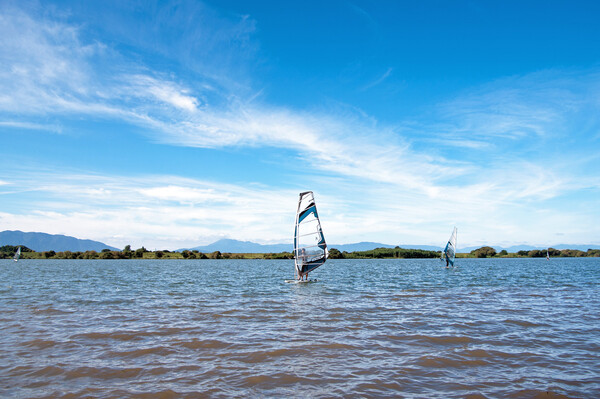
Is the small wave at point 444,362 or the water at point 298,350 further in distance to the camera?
the small wave at point 444,362

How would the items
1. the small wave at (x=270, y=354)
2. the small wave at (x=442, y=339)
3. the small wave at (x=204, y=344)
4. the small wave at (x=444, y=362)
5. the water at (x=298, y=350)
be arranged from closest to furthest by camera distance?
the water at (x=298, y=350) < the small wave at (x=444, y=362) < the small wave at (x=270, y=354) < the small wave at (x=204, y=344) < the small wave at (x=442, y=339)

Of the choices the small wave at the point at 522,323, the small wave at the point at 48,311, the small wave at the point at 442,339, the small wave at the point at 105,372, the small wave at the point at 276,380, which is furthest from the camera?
the small wave at the point at 48,311

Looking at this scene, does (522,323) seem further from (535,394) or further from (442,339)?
(535,394)

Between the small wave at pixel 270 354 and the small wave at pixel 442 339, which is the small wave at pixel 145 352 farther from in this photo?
the small wave at pixel 442 339

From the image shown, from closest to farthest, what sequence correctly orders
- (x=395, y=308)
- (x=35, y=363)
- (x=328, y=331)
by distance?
(x=35, y=363) < (x=328, y=331) < (x=395, y=308)

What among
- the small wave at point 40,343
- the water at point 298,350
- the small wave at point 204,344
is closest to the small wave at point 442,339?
the water at point 298,350

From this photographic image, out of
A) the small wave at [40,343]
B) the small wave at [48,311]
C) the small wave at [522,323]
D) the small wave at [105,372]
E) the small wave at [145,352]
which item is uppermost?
the small wave at [48,311]

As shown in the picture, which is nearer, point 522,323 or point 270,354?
point 270,354

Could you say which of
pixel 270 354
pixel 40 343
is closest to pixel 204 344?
pixel 270 354

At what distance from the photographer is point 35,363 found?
1179 centimetres

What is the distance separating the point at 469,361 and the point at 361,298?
16375 mm

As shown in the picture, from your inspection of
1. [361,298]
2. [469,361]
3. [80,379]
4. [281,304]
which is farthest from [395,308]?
[80,379]

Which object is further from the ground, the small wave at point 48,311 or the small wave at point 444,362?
the small wave at point 48,311

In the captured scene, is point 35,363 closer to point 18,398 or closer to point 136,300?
point 18,398
